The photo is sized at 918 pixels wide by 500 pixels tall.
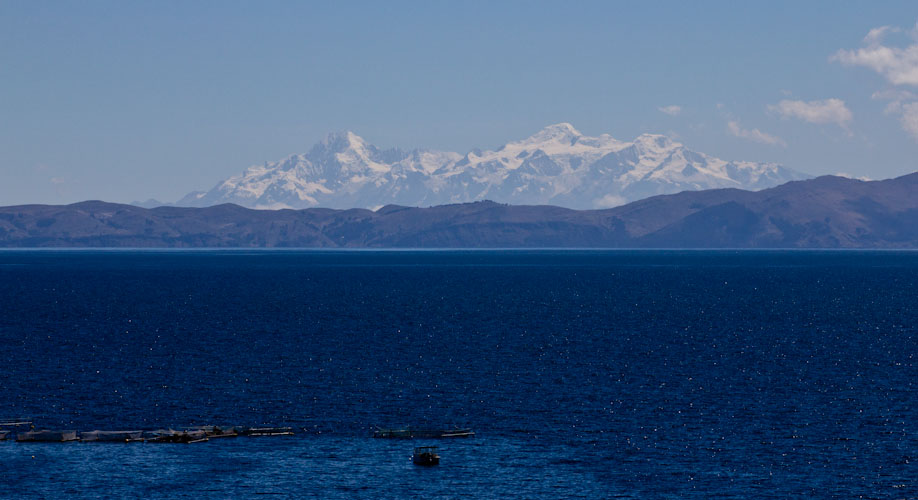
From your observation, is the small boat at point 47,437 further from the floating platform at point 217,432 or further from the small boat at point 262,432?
the small boat at point 262,432

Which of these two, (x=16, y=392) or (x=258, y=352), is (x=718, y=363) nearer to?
(x=258, y=352)

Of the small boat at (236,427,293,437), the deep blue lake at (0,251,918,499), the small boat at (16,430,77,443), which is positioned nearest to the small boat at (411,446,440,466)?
the deep blue lake at (0,251,918,499)

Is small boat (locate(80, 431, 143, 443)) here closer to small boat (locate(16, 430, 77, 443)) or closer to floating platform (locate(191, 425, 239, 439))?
small boat (locate(16, 430, 77, 443))

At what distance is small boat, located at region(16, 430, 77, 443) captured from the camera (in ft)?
257

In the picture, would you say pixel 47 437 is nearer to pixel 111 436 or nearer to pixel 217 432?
pixel 111 436

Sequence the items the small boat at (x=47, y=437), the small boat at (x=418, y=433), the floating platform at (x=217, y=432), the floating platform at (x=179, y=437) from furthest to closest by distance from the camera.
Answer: the small boat at (x=418, y=433)
the floating platform at (x=217, y=432)
the floating platform at (x=179, y=437)
the small boat at (x=47, y=437)

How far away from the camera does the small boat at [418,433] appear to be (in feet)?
264

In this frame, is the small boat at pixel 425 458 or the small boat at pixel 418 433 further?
the small boat at pixel 418 433

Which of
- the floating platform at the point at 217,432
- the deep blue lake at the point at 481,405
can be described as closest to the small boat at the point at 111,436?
the deep blue lake at the point at 481,405

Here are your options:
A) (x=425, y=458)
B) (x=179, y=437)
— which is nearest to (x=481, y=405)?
(x=425, y=458)

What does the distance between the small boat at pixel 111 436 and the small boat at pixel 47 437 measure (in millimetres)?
905

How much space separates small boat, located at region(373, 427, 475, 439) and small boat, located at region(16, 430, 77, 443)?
816 inches

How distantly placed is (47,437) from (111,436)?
424 cm

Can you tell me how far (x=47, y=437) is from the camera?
257ft
